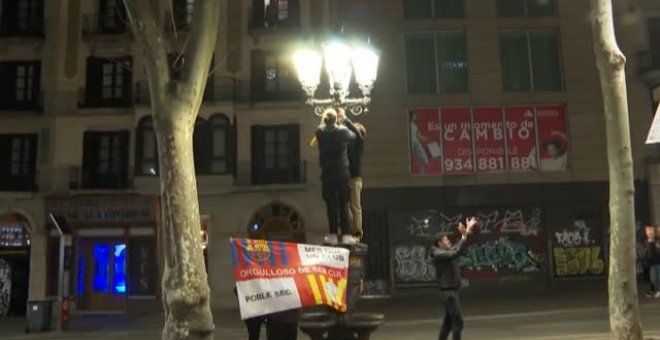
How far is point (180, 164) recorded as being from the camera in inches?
345

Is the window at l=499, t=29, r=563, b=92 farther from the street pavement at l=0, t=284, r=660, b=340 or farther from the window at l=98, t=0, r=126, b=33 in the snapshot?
the window at l=98, t=0, r=126, b=33

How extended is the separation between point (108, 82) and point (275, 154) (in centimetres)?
719

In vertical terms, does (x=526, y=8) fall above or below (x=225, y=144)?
above

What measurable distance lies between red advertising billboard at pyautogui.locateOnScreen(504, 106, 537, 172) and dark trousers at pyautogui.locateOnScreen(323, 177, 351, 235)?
15.5 metres

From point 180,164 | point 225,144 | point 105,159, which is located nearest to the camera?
point 180,164

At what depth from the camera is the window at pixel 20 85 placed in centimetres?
2336

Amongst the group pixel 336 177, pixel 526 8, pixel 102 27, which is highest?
pixel 526 8

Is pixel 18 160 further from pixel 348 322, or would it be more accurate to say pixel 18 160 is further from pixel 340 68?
pixel 348 322

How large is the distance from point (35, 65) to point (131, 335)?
13542mm

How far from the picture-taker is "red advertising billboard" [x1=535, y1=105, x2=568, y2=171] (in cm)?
2272

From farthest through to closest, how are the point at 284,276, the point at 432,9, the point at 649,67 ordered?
1. the point at 432,9
2. the point at 649,67
3. the point at 284,276

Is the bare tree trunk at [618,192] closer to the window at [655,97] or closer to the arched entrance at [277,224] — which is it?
the arched entrance at [277,224]

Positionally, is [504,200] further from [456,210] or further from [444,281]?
[444,281]

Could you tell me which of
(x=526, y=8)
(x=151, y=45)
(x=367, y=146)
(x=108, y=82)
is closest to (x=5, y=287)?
(x=108, y=82)
